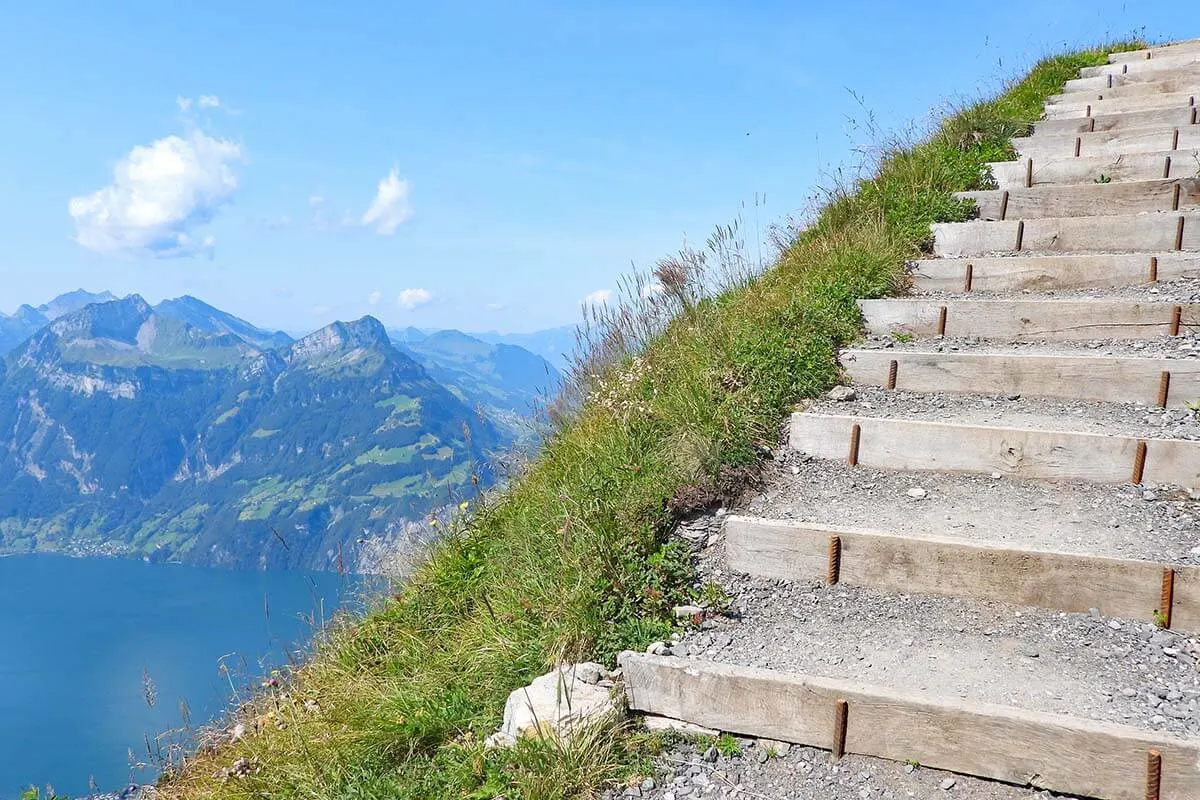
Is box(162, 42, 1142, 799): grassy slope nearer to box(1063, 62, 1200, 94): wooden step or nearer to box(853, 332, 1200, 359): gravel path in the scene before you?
box(853, 332, 1200, 359): gravel path

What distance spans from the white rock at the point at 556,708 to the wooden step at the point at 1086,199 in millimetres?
6973

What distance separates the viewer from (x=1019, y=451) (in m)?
4.35

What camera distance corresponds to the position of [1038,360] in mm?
5102

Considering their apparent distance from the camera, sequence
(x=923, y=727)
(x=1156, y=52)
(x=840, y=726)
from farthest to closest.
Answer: (x=1156, y=52) < (x=840, y=726) < (x=923, y=727)

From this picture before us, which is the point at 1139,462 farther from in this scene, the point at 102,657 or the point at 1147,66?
the point at 102,657

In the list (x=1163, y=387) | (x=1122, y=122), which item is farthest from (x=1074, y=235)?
(x=1122, y=122)

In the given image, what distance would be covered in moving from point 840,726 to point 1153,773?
99 centimetres

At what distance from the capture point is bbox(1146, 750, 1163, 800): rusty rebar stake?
244 centimetres

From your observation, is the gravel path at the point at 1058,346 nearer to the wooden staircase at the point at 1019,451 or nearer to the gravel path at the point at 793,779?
the wooden staircase at the point at 1019,451

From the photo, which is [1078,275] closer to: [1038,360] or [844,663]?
[1038,360]

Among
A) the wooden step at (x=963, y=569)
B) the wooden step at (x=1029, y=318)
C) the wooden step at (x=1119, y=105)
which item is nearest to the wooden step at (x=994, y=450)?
the wooden step at (x=963, y=569)

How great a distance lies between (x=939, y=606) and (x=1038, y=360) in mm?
2442

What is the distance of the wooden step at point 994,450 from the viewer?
160 inches

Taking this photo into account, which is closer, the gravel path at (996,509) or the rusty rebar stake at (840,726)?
the rusty rebar stake at (840,726)
